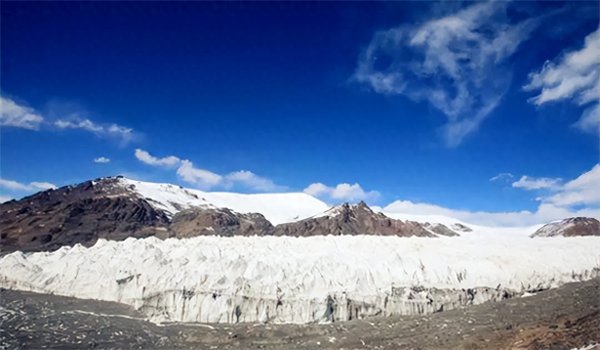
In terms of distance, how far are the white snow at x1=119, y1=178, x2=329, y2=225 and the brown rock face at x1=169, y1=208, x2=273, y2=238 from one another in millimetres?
12219

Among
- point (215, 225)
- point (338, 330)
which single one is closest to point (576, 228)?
point (215, 225)

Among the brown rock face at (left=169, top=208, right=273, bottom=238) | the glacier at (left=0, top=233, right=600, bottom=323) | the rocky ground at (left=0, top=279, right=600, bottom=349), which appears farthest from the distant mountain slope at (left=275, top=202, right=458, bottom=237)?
the rocky ground at (left=0, top=279, right=600, bottom=349)

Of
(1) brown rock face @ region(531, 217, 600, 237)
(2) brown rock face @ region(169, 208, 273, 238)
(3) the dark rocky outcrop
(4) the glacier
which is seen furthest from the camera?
(2) brown rock face @ region(169, 208, 273, 238)

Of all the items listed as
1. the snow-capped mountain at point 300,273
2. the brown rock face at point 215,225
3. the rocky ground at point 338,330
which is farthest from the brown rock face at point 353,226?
the rocky ground at point 338,330

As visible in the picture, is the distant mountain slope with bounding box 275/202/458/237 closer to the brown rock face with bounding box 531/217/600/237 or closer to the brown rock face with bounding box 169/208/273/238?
the brown rock face with bounding box 169/208/273/238

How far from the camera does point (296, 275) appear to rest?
2808 cm

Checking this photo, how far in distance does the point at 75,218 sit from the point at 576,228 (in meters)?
87.6

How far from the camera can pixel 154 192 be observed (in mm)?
117750

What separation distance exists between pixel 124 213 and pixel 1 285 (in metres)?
61.9

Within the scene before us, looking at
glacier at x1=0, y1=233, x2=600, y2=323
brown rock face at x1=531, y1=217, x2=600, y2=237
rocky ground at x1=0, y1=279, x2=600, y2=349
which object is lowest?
rocky ground at x1=0, y1=279, x2=600, y2=349

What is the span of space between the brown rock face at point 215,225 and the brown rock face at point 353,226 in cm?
564

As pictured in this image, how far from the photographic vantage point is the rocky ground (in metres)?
18.5

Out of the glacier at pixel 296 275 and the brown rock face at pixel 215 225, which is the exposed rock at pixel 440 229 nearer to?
the brown rock face at pixel 215 225

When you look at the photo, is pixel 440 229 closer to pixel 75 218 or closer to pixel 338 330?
pixel 75 218
